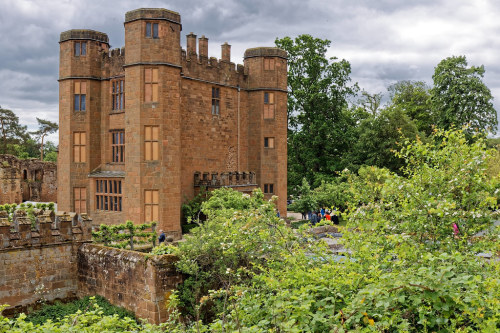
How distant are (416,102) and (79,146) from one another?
134ft

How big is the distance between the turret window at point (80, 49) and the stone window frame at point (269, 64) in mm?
10750

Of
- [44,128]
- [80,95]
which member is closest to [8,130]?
[44,128]

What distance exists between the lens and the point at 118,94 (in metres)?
24.3

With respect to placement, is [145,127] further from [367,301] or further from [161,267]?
[367,301]

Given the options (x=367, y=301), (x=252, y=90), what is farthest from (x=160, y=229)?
(x=367, y=301)

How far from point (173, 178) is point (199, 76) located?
651 cm

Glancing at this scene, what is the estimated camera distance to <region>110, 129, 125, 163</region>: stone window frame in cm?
2411

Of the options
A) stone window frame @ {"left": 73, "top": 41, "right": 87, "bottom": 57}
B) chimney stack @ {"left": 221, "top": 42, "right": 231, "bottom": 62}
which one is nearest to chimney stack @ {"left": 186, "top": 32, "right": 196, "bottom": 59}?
chimney stack @ {"left": 221, "top": 42, "right": 231, "bottom": 62}

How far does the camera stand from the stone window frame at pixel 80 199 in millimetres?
25062

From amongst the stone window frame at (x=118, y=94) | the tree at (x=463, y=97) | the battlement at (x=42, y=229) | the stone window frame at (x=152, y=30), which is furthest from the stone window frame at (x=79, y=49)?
the tree at (x=463, y=97)

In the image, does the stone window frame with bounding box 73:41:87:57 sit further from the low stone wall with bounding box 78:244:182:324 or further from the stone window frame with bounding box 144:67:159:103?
the low stone wall with bounding box 78:244:182:324

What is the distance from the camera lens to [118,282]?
44.3 ft

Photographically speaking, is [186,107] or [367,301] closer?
[367,301]

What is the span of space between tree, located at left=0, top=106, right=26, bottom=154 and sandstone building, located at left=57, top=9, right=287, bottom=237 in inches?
1736
